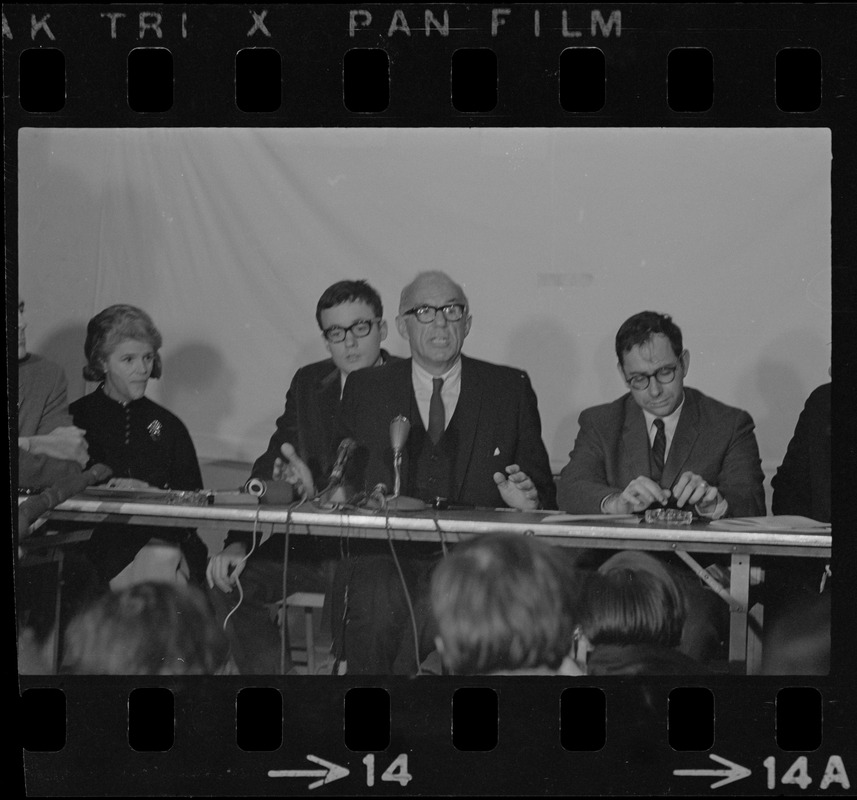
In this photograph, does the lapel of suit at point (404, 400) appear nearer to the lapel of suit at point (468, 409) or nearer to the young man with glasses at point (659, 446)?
the lapel of suit at point (468, 409)

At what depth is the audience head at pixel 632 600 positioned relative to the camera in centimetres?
401

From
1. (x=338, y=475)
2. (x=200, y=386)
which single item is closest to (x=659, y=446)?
(x=338, y=475)

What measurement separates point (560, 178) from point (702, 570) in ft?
3.77

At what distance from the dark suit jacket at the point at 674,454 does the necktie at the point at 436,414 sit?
0.37 m

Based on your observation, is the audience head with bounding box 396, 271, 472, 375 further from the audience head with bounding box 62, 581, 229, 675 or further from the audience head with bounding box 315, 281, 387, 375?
the audience head with bounding box 62, 581, 229, 675

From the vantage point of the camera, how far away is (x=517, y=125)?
13.2 feet

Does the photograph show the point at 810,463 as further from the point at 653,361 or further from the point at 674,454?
the point at 653,361

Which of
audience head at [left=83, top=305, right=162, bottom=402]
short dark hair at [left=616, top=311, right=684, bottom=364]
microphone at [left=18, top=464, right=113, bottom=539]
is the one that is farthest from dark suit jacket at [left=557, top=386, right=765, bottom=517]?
microphone at [left=18, top=464, right=113, bottom=539]

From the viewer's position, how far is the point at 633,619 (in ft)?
13.2

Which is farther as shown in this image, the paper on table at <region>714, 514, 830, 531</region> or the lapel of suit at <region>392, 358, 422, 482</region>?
the lapel of suit at <region>392, 358, 422, 482</region>

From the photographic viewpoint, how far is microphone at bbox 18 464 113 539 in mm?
4047

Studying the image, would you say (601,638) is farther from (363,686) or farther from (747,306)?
(747,306)

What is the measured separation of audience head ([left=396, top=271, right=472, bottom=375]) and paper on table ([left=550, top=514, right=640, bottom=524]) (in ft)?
1.73

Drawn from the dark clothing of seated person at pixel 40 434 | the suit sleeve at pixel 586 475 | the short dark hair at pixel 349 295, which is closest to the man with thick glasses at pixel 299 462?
the short dark hair at pixel 349 295
